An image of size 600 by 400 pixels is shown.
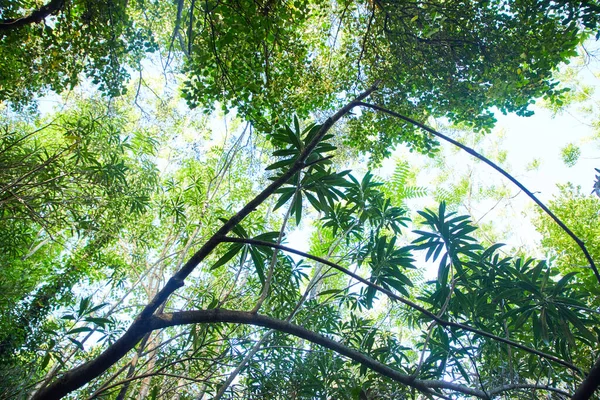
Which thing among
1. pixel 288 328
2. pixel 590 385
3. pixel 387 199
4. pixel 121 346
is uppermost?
pixel 387 199

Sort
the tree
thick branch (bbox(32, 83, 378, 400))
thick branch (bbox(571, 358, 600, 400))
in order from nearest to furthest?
thick branch (bbox(571, 358, 600, 400))
thick branch (bbox(32, 83, 378, 400))
the tree

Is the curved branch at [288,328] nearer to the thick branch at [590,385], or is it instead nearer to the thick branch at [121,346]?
the thick branch at [121,346]

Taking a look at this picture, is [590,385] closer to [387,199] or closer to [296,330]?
[296,330]

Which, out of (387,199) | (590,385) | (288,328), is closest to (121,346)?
(288,328)

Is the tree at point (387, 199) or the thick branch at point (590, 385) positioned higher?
the tree at point (387, 199)

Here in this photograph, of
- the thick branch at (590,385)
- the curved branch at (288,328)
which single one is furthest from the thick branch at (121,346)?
the thick branch at (590,385)

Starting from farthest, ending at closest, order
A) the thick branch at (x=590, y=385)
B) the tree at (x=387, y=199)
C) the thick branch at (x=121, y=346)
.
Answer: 1. the tree at (x=387, y=199)
2. the thick branch at (x=121, y=346)
3. the thick branch at (x=590, y=385)

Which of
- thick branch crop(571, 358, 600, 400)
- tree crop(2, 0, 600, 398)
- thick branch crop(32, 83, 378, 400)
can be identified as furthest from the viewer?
tree crop(2, 0, 600, 398)

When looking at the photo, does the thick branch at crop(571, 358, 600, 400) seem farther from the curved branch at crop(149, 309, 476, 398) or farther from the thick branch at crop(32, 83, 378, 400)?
the thick branch at crop(32, 83, 378, 400)

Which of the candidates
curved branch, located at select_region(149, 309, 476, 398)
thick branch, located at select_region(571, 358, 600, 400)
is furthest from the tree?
thick branch, located at select_region(571, 358, 600, 400)

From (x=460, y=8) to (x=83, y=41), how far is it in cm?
265

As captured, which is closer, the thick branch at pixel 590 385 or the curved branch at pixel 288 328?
the thick branch at pixel 590 385

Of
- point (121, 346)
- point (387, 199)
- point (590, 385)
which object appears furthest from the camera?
point (387, 199)

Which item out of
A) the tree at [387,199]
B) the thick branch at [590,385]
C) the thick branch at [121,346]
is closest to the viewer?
the thick branch at [590,385]
